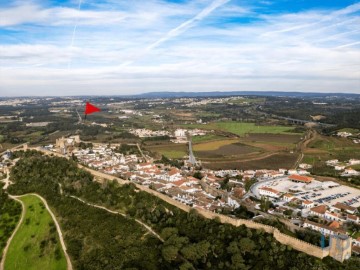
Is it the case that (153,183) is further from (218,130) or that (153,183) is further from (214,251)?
(218,130)

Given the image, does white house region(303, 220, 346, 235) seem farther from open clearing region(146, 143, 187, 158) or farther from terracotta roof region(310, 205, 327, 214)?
open clearing region(146, 143, 187, 158)

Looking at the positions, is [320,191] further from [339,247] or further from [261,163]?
[261,163]

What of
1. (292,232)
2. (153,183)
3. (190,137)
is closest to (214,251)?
(292,232)

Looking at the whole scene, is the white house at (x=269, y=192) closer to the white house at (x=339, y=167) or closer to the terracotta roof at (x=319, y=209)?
the terracotta roof at (x=319, y=209)

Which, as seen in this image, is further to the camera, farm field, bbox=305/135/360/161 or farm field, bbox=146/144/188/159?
farm field, bbox=146/144/188/159

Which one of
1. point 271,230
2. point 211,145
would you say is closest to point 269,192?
point 271,230

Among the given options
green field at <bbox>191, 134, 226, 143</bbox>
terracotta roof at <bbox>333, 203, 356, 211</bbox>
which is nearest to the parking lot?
terracotta roof at <bbox>333, 203, 356, 211</bbox>
